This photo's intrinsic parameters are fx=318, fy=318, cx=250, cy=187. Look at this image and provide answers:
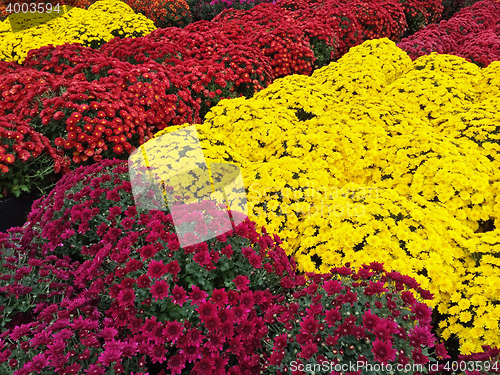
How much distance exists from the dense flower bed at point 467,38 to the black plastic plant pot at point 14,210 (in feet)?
28.2

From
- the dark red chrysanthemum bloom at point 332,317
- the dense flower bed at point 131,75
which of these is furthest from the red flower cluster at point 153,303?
the dense flower bed at point 131,75

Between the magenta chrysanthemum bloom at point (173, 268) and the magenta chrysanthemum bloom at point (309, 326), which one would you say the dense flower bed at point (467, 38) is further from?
the magenta chrysanthemum bloom at point (173, 268)

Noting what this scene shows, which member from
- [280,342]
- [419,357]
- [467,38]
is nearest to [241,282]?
[280,342]

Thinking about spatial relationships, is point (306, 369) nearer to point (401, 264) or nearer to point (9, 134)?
point (401, 264)

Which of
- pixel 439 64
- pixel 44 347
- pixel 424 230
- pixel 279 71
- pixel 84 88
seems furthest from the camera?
pixel 279 71

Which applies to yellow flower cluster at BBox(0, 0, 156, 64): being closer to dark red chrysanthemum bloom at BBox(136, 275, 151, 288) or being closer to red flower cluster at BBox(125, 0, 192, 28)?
red flower cluster at BBox(125, 0, 192, 28)

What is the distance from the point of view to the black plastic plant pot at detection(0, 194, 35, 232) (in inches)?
139

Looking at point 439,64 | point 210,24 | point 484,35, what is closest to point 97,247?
point 439,64

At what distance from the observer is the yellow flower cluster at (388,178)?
8.04ft

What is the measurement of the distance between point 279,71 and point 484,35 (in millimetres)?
5357

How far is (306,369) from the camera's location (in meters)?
1.57

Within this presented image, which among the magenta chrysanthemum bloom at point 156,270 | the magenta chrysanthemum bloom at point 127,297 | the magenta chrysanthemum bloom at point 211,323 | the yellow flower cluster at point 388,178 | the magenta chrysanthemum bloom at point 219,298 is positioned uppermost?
the magenta chrysanthemum bloom at point 156,270

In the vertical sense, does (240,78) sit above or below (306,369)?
above

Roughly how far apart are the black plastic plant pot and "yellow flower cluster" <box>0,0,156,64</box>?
589 cm
